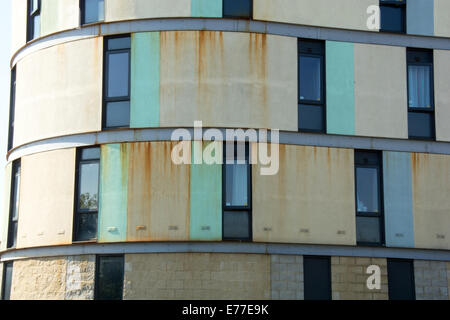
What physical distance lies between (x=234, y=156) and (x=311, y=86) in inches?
122

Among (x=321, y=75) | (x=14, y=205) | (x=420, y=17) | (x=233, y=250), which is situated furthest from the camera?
(x=14, y=205)

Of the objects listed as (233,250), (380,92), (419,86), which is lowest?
(233,250)

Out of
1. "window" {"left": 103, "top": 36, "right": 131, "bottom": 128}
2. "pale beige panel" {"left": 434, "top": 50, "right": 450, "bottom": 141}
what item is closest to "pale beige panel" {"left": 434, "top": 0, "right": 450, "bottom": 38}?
"pale beige panel" {"left": 434, "top": 50, "right": 450, "bottom": 141}

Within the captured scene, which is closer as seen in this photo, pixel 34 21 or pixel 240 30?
A: pixel 240 30

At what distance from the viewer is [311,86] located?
25266 millimetres

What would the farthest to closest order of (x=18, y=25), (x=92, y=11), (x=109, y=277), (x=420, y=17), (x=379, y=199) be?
(x=18, y=25) < (x=420, y=17) < (x=92, y=11) < (x=379, y=199) < (x=109, y=277)

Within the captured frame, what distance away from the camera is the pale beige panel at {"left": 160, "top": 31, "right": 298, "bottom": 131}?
24203 millimetres

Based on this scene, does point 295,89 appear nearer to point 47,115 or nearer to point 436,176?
point 436,176

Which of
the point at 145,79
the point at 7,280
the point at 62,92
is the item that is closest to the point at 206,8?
the point at 145,79

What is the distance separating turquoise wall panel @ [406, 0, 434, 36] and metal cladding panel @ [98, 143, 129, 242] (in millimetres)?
8924

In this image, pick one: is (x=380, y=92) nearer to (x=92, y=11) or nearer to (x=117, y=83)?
(x=117, y=83)

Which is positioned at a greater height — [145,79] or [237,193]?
[145,79]

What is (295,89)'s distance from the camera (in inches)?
979
